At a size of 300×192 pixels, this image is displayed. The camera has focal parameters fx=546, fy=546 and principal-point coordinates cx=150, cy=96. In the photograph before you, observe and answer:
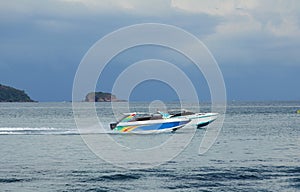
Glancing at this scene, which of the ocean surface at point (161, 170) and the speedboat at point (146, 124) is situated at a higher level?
the speedboat at point (146, 124)

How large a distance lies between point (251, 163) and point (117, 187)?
12316mm

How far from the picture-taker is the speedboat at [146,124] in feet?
209

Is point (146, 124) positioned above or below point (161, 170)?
above

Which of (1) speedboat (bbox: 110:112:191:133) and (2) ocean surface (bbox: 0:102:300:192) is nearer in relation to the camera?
(2) ocean surface (bbox: 0:102:300:192)

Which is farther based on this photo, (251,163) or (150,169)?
(251,163)

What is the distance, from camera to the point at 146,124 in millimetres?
64062

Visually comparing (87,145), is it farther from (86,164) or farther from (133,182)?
(133,182)

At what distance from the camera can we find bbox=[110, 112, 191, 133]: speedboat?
63731 mm

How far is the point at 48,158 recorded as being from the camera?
41.0 metres

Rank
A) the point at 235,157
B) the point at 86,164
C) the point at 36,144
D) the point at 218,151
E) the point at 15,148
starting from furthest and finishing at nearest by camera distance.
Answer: the point at 36,144 < the point at 15,148 < the point at 218,151 < the point at 235,157 < the point at 86,164

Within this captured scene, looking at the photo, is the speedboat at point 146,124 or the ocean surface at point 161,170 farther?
the speedboat at point 146,124

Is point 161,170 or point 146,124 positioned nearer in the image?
point 161,170

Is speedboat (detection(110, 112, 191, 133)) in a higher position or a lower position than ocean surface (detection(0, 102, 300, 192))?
higher

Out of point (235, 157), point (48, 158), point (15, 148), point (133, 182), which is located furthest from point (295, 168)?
point (15, 148)
